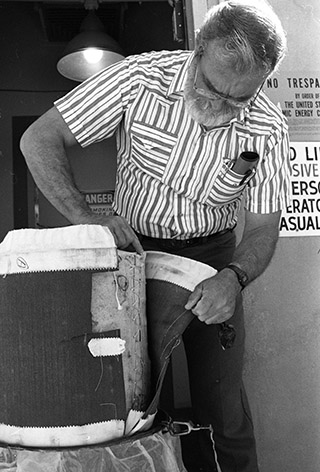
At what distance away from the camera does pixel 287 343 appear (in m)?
2.51

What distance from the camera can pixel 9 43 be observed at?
4.88 meters

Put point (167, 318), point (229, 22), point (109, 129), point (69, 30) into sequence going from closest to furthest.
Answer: point (167, 318) → point (229, 22) → point (109, 129) → point (69, 30)

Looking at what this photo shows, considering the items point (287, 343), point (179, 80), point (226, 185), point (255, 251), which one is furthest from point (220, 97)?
point (287, 343)

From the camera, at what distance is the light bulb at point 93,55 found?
159 inches

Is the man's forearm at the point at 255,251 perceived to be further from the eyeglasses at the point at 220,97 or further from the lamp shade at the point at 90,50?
the lamp shade at the point at 90,50

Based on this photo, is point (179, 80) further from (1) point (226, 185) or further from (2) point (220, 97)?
(1) point (226, 185)

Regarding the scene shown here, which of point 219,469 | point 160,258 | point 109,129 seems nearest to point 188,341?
point 219,469

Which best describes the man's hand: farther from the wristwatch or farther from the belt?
the belt

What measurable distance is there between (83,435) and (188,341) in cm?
70

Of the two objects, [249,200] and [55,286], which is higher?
[249,200]

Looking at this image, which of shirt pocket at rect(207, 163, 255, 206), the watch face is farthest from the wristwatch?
shirt pocket at rect(207, 163, 255, 206)

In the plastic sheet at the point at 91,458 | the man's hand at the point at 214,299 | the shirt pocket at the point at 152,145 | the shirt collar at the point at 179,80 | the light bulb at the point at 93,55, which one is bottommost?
the plastic sheet at the point at 91,458

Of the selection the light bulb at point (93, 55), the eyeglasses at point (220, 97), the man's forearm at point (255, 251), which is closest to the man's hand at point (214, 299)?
the man's forearm at point (255, 251)

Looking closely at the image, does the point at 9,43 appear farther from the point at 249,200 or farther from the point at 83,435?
the point at 83,435
